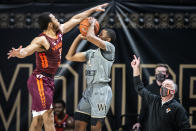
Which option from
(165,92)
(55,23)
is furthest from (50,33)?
(165,92)

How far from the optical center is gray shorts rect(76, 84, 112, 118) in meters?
5.05

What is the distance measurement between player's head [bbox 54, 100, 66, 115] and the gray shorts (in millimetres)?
1433

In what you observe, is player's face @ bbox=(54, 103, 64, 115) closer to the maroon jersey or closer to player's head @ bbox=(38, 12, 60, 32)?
the maroon jersey

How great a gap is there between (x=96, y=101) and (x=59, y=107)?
1.61m

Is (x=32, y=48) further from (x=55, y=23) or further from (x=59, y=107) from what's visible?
(x=59, y=107)

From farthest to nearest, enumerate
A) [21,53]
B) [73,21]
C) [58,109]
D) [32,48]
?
[58,109] < [73,21] < [32,48] < [21,53]

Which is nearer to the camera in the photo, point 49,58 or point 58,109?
point 49,58

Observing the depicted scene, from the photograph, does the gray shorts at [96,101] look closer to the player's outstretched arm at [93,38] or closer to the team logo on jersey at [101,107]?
the team logo on jersey at [101,107]

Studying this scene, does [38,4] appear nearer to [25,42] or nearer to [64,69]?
[25,42]

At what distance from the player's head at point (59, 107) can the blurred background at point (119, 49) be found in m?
0.18

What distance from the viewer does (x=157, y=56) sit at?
6.76 metres

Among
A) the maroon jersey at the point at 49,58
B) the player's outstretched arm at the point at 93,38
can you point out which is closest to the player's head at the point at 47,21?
the maroon jersey at the point at 49,58

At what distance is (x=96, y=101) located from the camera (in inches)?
199

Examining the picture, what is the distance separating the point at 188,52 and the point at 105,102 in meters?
2.38
